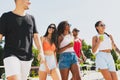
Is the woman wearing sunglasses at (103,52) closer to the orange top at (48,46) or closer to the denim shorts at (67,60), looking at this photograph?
the denim shorts at (67,60)

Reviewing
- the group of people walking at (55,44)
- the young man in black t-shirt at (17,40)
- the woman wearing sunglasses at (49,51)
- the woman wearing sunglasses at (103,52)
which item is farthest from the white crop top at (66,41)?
the young man in black t-shirt at (17,40)

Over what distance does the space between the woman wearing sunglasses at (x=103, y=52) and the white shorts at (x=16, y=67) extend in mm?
3898

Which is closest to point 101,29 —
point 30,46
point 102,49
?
point 102,49

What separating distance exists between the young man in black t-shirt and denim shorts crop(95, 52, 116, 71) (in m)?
3.95

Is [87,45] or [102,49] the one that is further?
[87,45]

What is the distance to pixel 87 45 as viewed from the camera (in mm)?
110250

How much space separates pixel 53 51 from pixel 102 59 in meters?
1.25

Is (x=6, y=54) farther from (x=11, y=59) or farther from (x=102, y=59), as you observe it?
(x=102, y=59)

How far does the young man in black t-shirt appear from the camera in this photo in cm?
584

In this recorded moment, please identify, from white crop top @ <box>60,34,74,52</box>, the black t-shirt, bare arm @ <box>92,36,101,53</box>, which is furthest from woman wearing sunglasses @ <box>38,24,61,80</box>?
the black t-shirt

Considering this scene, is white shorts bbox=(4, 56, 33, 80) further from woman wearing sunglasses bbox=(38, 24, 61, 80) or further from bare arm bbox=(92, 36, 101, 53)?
bare arm bbox=(92, 36, 101, 53)

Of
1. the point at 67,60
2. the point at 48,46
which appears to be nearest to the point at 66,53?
the point at 67,60

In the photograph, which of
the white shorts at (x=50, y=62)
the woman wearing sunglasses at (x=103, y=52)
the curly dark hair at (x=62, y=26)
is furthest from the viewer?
the woman wearing sunglasses at (x=103, y=52)

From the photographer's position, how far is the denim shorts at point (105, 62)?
9.87 m
